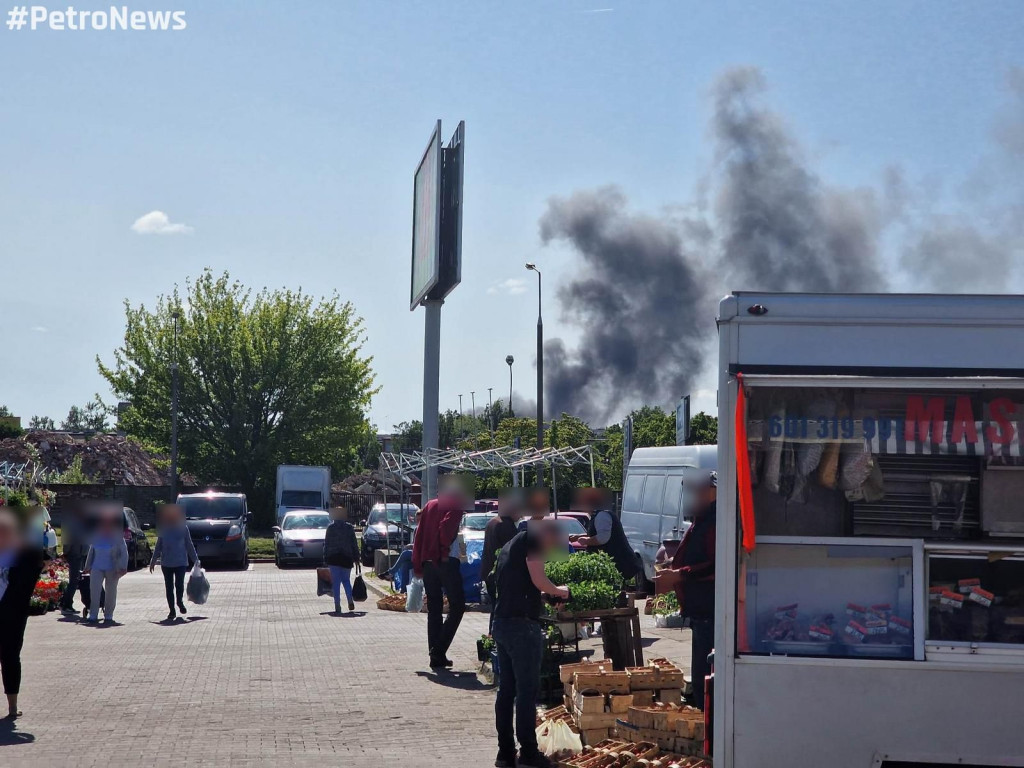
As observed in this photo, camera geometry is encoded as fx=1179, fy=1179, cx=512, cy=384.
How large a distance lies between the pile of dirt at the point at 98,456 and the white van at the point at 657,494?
33.3m

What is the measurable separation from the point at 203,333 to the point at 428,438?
93.1 ft

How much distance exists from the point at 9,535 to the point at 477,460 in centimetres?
1347

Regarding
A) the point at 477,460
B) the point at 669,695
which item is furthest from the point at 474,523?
the point at 669,695

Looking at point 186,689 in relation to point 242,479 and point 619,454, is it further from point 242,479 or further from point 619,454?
point 619,454

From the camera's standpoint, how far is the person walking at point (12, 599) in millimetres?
8961

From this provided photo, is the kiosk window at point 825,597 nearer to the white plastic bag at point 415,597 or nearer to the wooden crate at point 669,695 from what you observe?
the wooden crate at point 669,695

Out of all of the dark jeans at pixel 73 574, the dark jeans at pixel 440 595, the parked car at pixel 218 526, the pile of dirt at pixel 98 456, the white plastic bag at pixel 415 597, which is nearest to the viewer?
the dark jeans at pixel 440 595

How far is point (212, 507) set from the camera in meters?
30.9

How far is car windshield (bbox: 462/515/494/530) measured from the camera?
23.0 meters

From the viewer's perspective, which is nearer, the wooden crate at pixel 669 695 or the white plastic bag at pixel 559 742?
the white plastic bag at pixel 559 742

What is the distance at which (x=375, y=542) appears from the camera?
3075 cm

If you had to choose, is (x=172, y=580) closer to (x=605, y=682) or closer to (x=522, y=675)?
(x=605, y=682)

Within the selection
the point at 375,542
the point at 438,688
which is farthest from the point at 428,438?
the point at 438,688

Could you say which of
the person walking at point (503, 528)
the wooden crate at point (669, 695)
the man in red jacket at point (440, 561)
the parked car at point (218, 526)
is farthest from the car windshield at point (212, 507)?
the wooden crate at point (669, 695)
